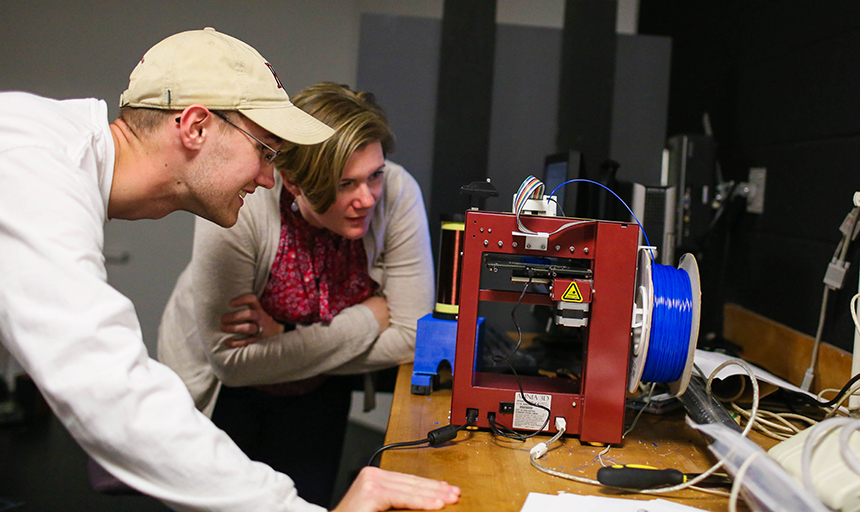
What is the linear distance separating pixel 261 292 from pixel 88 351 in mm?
998

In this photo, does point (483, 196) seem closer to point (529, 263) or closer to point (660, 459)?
point (529, 263)

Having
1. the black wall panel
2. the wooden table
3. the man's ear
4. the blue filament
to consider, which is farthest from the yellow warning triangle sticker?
the black wall panel

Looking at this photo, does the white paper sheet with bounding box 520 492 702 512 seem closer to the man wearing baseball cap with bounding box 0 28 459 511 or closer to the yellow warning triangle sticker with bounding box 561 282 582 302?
the man wearing baseball cap with bounding box 0 28 459 511

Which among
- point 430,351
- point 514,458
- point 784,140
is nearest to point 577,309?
point 514,458

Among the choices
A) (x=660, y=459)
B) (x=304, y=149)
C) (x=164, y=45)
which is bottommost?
(x=660, y=459)

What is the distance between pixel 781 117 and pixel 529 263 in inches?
55.1

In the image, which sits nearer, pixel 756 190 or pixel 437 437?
pixel 437 437

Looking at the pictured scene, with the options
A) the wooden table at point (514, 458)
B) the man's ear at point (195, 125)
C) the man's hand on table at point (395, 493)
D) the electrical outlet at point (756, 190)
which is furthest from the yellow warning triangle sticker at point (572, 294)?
the electrical outlet at point (756, 190)

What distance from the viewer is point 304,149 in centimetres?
157

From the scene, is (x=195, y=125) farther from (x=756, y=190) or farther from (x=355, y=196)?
(x=756, y=190)

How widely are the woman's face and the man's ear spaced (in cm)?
50

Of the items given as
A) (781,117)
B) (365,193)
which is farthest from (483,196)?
(781,117)

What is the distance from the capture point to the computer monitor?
6.05 feet

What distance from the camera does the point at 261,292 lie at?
5.85 ft
